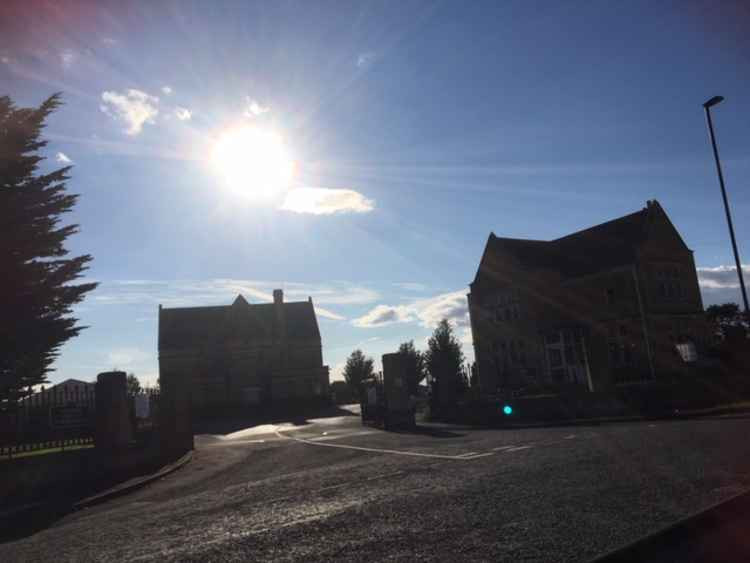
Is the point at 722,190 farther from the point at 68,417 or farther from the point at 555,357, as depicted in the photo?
the point at 68,417

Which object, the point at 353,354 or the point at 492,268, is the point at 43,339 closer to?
the point at 492,268

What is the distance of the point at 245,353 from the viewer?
63.9 metres

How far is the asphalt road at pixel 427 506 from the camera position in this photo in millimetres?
5953

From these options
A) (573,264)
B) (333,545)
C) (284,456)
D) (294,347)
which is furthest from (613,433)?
(294,347)

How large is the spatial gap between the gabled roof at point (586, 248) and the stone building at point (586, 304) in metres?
0.09

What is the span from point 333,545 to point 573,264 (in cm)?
3772

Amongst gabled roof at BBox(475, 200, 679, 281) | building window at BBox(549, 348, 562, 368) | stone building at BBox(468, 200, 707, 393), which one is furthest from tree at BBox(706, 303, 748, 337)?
building window at BBox(549, 348, 562, 368)

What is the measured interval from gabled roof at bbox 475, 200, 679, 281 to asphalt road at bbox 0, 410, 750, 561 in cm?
2536

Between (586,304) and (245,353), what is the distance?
128 ft

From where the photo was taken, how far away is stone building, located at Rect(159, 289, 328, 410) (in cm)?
6256

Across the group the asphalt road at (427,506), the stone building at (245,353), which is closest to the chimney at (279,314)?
the stone building at (245,353)

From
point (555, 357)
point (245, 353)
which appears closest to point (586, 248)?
point (555, 357)

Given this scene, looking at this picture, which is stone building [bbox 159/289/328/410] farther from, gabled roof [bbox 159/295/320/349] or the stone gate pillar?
the stone gate pillar

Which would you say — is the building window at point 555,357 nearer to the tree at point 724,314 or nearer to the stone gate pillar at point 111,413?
the tree at point 724,314
